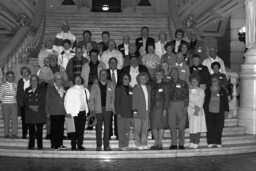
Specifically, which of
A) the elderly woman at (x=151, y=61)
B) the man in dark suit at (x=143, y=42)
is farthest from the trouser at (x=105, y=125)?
the man in dark suit at (x=143, y=42)

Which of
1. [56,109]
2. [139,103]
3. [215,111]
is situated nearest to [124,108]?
[139,103]

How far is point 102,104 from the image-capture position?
10805 millimetres

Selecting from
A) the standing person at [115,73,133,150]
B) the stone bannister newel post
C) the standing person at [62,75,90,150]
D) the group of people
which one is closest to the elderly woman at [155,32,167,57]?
the group of people

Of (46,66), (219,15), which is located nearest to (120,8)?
(219,15)

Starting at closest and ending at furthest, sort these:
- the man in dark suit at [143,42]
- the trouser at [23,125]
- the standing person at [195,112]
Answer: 1. the standing person at [195,112]
2. the trouser at [23,125]
3. the man in dark suit at [143,42]

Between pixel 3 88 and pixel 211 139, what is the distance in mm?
5212

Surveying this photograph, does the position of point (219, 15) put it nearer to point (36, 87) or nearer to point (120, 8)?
point (120, 8)

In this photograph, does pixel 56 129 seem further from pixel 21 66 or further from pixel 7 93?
pixel 21 66

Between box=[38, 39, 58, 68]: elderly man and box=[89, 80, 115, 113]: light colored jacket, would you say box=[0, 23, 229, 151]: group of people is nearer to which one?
box=[89, 80, 115, 113]: light colored jacket

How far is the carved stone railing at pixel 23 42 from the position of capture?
14.0 metres

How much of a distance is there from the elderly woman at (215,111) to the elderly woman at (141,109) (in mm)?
1515

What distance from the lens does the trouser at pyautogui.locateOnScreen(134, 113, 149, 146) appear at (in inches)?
430

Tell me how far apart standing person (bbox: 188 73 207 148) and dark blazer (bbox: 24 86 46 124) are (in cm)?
348

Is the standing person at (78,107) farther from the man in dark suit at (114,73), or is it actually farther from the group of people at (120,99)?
the man in dark suit at (114,73)
